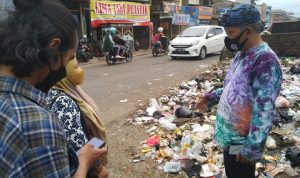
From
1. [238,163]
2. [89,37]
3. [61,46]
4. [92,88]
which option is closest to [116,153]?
[238,163]

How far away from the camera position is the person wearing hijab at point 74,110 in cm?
176

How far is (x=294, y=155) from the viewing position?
3.79 metres

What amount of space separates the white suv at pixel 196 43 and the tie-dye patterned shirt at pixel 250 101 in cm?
1280

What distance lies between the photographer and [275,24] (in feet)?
48.1

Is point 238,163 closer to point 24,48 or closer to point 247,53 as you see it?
point 247,53

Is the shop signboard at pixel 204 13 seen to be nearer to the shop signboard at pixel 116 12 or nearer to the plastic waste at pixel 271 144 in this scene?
the shop signboard at pixel 116 12

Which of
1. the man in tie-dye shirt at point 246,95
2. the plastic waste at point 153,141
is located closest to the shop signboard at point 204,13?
the plastic waste at point 153,141

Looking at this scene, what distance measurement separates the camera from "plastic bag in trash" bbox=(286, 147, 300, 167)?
147 inches

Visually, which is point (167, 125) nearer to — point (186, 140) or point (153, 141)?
point (153, 141)

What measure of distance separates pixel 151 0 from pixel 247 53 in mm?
26186

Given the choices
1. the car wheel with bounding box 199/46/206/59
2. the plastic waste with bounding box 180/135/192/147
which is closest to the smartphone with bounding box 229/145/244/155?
the plastic waste with bounding box 180/135/192/147

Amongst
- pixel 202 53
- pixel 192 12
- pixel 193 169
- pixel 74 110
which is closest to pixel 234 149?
pixel 74 110

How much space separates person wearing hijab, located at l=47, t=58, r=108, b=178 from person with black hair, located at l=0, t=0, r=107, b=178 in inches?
21.6

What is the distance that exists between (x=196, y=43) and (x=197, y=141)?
Answer: 11.2 m
